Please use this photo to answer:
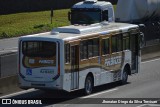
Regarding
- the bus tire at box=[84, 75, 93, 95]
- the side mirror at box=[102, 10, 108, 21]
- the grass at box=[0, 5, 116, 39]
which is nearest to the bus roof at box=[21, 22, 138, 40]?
the bus tire at box=[84, 75, 93, 95]

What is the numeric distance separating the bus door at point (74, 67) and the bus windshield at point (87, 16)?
46.1 ft

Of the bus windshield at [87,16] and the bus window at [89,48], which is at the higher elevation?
the bus window at [89,48]

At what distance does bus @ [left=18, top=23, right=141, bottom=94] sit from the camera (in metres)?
22.4

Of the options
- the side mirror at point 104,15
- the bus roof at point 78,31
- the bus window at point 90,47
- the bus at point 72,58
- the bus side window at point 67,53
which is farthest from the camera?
the side mirror at point 104,15

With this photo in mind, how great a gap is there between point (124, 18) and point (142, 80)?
15.1 m

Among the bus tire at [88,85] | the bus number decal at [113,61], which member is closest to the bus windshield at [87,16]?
the bus number decal at [113,61]

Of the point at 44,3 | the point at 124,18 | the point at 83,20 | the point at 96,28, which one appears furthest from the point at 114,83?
the point at 44,3

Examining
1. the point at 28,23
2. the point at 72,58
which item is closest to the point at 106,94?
the point at 72,58

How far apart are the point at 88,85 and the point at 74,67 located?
144 centimetres

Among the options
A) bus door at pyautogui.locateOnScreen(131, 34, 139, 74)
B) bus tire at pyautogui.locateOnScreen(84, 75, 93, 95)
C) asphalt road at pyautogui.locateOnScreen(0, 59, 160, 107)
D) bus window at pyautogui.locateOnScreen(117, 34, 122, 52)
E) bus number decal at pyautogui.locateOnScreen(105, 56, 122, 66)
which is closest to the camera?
asphalt road at pyautogui.locateOnScreen(0, 59, 160, 107)

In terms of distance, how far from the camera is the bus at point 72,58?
22359 millimetres

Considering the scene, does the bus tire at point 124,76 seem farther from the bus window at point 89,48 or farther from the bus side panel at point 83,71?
the bus side panel at point 83,71

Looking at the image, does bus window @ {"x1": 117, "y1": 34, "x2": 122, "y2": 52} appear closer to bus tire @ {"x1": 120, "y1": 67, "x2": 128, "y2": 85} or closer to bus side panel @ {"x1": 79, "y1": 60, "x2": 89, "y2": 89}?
bus tire @ {"x1": 120, "y1": 67, "x2": 128, "y2": 85}

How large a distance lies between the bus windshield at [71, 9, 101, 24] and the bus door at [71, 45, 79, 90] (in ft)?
46.1
